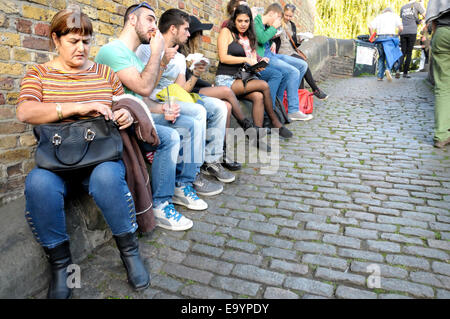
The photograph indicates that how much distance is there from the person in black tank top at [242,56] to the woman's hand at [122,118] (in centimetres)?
251

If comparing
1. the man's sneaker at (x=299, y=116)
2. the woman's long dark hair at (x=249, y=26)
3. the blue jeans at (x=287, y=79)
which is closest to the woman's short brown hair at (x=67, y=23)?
the woman's long dark hair at (x=249, y=26)

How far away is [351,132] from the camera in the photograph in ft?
16.7

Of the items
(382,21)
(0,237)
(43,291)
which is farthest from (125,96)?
(382,21)

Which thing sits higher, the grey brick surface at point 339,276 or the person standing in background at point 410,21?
the person standing in background at point 410,21

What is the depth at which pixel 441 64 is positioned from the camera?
4.14 m

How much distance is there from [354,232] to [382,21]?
8.90 m

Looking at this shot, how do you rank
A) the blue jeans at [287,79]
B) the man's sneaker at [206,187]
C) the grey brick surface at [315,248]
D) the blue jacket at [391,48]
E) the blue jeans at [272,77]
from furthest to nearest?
the blue jacket at [391,48]
the blue jeans at [287,79]
the blue jeans at [272,77]
the man's sneaker at [206,187]
the grey brick surface at [315,248]

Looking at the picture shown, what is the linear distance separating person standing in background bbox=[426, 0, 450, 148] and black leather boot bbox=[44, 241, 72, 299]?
4.26 m

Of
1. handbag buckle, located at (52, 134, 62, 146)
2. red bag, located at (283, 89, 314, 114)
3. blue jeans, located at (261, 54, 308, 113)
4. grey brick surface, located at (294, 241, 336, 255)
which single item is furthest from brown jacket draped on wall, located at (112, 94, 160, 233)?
red bag, located at (283, 89, 314, 114)

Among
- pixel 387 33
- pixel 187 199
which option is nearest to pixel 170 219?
pixel 187 199

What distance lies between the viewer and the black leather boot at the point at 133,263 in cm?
198

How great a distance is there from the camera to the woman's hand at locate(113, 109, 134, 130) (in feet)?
7.23

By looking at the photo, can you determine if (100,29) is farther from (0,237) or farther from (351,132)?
(351,132)

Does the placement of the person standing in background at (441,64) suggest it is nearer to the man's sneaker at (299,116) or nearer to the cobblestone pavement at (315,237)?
the cobblestone pavement at (315,237)
